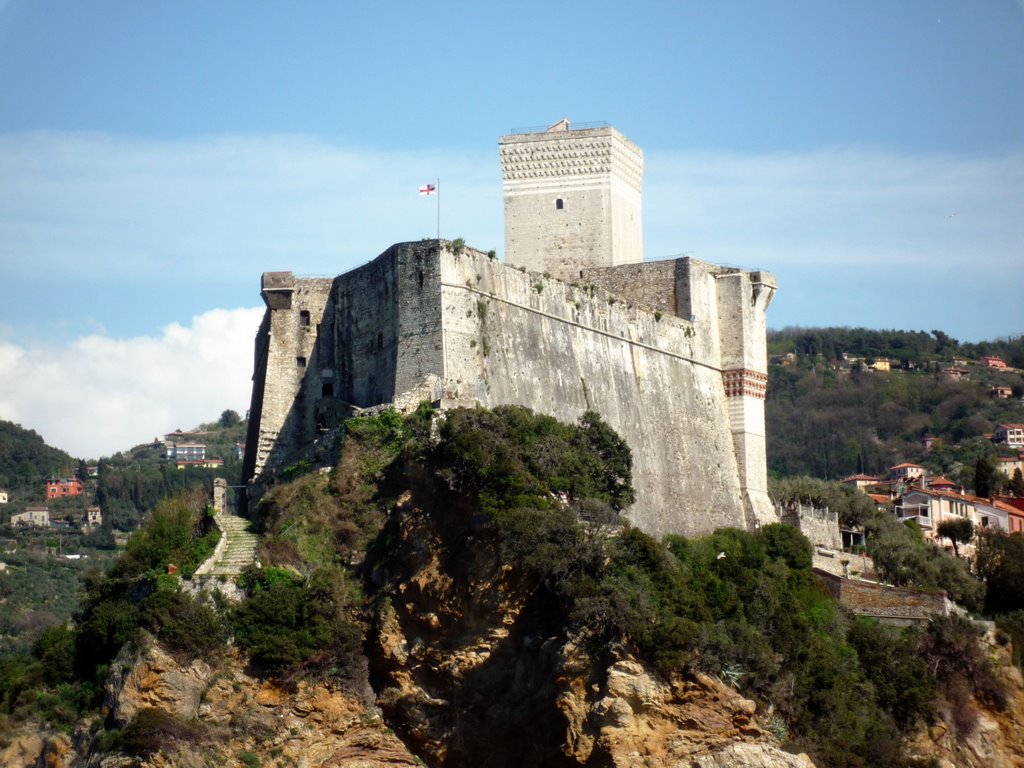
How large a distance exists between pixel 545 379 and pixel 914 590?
1236cm

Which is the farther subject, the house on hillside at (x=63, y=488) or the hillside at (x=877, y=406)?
the hillside at (x=877, y=406)

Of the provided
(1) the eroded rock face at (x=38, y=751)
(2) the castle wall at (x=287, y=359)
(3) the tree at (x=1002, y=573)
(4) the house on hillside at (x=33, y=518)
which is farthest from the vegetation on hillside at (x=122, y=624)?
(4) the house on hillside at (x=33, y=518)

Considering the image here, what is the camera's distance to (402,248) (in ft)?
183

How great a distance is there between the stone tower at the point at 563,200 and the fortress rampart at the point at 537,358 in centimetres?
116

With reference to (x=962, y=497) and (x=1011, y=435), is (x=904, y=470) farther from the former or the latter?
(x=962, y=497)

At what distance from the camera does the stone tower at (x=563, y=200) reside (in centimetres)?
6719

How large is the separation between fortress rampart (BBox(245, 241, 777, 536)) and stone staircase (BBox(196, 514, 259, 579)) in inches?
165

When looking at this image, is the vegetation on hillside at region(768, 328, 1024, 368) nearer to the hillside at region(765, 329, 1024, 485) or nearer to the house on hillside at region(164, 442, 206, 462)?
the hillside at region(765, 329, 1024, 485)

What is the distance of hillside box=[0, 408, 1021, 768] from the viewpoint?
1857 inches

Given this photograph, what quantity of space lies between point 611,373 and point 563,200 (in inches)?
314

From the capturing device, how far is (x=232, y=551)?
51062mm

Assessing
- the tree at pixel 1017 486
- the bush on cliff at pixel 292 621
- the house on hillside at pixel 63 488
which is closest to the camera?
the bush on cliff at pixel 292 621

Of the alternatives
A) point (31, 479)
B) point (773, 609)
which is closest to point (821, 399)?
point (31, 479)

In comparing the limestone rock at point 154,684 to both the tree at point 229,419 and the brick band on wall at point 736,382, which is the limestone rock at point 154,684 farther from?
the tree at point 229,419
